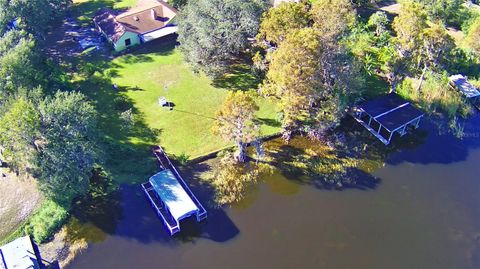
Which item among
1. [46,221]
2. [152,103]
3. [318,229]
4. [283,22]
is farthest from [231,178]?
[283,22]

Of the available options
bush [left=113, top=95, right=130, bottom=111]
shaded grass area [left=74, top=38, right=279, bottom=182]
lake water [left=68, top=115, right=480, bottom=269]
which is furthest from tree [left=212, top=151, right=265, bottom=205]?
bush [left=113, top=95, right=130, bottom=111]

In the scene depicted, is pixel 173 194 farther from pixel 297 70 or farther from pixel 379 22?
pixel 379 22

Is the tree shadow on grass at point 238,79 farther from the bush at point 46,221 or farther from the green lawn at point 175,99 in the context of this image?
the bush at point 46,221

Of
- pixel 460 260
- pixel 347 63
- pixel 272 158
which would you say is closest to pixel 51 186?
pixel 272 158

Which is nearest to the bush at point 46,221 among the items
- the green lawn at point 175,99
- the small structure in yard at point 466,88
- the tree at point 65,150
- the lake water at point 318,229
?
the tree at point 65,150

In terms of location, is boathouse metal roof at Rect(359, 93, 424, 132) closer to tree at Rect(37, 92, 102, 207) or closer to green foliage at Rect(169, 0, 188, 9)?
tree at Rect(37, 92, 102, 207)

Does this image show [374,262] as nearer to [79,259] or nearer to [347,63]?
[347,63]
